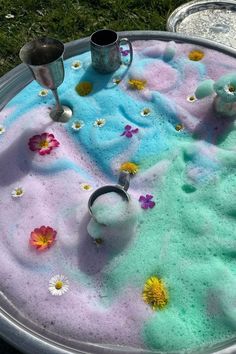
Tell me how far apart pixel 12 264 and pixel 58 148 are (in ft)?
1.49

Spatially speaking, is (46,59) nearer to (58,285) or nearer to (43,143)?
(43,143)

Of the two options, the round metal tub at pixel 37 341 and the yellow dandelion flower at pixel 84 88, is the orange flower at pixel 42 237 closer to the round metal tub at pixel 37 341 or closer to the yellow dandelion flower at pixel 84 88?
the round metal tub at pixel 37 341

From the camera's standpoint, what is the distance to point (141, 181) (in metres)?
1.47

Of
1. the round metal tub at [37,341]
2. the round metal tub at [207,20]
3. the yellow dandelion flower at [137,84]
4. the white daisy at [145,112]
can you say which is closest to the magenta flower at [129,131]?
the white daisy at [145,112]

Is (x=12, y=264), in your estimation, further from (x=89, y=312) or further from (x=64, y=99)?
(x=64, y=99)

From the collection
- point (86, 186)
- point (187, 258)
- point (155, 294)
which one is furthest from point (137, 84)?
point (155, 294)

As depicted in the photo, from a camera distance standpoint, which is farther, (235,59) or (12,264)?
(235,59)

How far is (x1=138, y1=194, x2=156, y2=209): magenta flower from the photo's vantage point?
1.39m

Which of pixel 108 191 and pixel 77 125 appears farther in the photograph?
pixel 77 125

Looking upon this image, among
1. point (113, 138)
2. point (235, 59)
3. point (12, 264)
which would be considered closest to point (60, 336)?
point (12, 264)

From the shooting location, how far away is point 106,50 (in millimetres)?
1711

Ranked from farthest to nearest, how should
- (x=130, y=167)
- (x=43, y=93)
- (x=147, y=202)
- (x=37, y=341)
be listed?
(x=43, y=93)
(x=130, y=167)
(x=147, y=202)
(x=37, y=341)

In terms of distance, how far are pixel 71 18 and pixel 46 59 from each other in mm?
1143

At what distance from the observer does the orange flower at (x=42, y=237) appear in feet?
4.35
